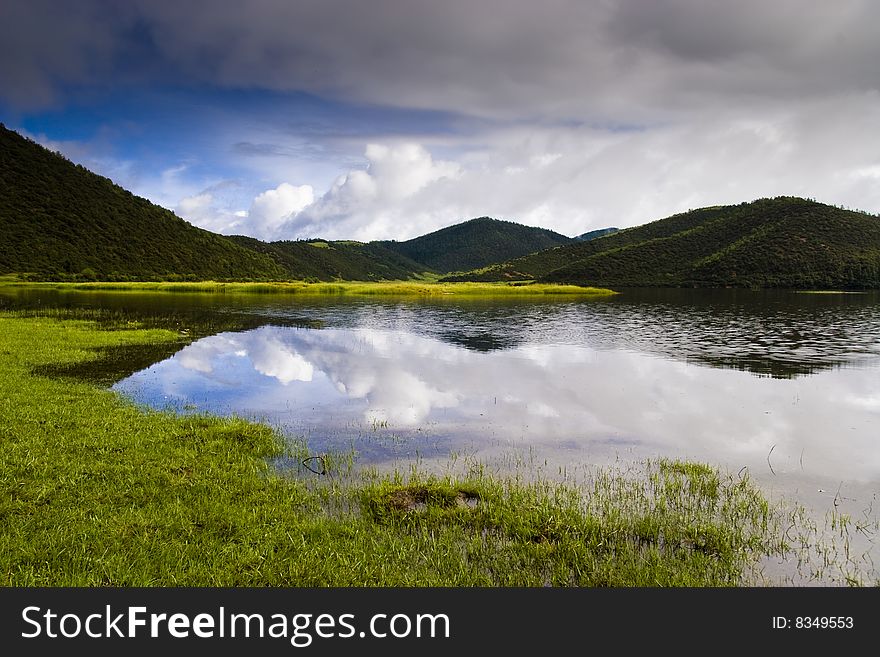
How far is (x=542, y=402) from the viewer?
2333 centimetres

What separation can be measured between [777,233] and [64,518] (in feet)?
764

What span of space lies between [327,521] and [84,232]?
185003 mm

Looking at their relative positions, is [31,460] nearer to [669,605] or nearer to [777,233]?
[669,605]

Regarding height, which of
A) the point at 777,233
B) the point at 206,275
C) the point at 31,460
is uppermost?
the point at 777,233

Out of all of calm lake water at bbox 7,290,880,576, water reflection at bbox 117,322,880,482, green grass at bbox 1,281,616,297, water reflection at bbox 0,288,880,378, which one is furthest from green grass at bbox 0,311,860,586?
green grass at bbox 1,281,616,297

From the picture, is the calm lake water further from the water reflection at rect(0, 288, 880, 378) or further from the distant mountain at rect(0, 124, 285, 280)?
the distant mountain at rect(0, 124, 285, 280)

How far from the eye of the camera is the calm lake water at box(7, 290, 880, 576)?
16.3 metres

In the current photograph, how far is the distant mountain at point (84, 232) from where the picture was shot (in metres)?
143

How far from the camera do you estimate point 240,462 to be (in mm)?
14422

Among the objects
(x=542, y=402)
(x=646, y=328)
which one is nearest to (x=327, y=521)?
(x=542, y=402)

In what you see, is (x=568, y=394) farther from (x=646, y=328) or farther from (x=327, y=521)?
→ (x=646, y=328)

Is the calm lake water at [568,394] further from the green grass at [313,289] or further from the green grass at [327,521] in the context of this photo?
the green grass at [313,289]

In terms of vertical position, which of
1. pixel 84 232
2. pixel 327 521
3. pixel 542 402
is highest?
pixel 84 232

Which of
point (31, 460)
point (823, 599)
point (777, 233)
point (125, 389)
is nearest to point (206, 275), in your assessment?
point (125, 389)
